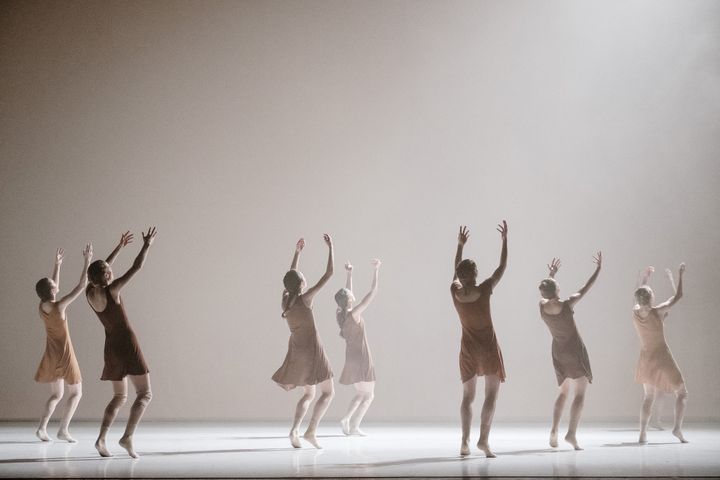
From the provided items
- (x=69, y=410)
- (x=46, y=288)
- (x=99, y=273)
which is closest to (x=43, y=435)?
(x=69, y=410)

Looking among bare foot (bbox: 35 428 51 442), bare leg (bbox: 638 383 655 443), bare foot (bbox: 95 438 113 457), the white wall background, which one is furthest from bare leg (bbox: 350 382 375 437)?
bare foot (bbox: 35 428 51 442)

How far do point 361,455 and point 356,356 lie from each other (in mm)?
1939

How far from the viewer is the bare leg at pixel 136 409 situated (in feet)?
17.9

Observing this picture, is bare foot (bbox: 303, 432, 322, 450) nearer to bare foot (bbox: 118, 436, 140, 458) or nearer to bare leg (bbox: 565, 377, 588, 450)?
bare foot (bbox: 118, 436, 140, 458)

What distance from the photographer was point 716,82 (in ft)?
32.1

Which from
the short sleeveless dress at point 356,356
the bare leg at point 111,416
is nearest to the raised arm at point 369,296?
→ the short sleeveless dress at point 356,356

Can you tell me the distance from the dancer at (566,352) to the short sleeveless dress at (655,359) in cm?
95

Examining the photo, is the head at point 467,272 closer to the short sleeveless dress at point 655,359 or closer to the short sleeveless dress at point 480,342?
the short sleeveless dress at point 480,342

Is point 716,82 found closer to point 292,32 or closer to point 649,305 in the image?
point 649,305

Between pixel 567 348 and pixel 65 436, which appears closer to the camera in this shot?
pixel 567 348

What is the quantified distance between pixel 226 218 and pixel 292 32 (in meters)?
2.52

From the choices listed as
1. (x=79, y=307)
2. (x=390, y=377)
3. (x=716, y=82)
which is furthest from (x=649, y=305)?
(x=79, y=307)

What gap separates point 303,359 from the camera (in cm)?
645

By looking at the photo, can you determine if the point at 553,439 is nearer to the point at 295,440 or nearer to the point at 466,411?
the point at 466,411
